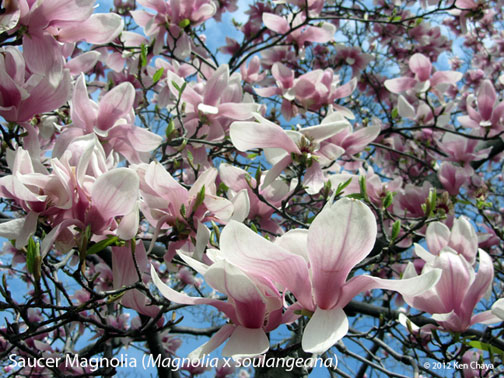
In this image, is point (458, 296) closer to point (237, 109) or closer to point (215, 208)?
point (215, 208)

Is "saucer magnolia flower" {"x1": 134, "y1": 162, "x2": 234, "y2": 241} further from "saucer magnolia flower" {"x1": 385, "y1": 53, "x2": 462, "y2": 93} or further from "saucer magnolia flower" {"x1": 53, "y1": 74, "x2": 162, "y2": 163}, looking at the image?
"saucer magnolia flower" {"x1": 385, "y1": 53, "x2": 462, "y2": 93}

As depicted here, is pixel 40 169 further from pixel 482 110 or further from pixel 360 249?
pixel 482 110

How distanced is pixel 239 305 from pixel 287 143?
0.58 m

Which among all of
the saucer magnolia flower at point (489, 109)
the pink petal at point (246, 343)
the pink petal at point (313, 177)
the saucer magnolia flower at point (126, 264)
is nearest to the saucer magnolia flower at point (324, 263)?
the pink petal at point (246, 343)

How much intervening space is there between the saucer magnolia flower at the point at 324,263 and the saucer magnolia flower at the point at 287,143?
0.49 meters

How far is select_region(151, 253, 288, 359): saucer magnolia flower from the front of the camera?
0.60m

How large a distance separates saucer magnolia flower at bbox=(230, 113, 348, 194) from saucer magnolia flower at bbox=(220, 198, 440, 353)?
49 cm

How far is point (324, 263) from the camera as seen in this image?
588 millimetres

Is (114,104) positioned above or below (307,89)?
above

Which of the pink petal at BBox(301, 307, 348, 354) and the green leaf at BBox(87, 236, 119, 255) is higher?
the pink petal at BBox(301, 307, 348, 354)

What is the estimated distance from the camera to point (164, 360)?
1.71 meters

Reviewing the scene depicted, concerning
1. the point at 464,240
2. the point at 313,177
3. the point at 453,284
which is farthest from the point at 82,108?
the point at 464,240

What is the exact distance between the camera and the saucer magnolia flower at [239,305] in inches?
23.6

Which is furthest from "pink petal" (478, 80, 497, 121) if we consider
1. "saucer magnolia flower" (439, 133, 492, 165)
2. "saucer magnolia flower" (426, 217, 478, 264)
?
"saucer magnolia flower" (426, 217, 478, 264)
